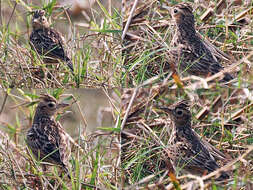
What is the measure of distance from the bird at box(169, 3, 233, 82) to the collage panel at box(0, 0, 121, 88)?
1.47 feet

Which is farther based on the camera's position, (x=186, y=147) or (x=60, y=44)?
(x=60, y=44)

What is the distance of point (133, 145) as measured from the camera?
11.3 feet

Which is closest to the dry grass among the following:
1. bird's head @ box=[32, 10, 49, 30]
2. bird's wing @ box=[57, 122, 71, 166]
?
bird's wing @ box=[57, 122, 71, 166]

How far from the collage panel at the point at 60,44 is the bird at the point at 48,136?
0.17 m

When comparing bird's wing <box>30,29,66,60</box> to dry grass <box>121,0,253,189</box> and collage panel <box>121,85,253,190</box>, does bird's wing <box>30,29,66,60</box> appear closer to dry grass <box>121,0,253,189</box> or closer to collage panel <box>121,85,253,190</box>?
dry grass <box>121,0,253,189</box>

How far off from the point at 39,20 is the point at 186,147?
1.27 meters

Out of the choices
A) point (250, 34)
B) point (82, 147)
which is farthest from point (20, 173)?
point (250, 34)

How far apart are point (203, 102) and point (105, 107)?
82 cm

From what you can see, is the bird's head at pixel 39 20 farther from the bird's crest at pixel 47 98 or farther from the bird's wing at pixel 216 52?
the bird's wing at pixel 216 52

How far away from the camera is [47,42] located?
131 inches

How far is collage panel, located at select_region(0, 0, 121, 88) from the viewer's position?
11.0ft

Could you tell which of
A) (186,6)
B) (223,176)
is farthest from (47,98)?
(223,176)

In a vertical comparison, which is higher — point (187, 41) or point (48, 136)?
point (187, 41)

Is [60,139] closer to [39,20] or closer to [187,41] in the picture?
[39,20]
